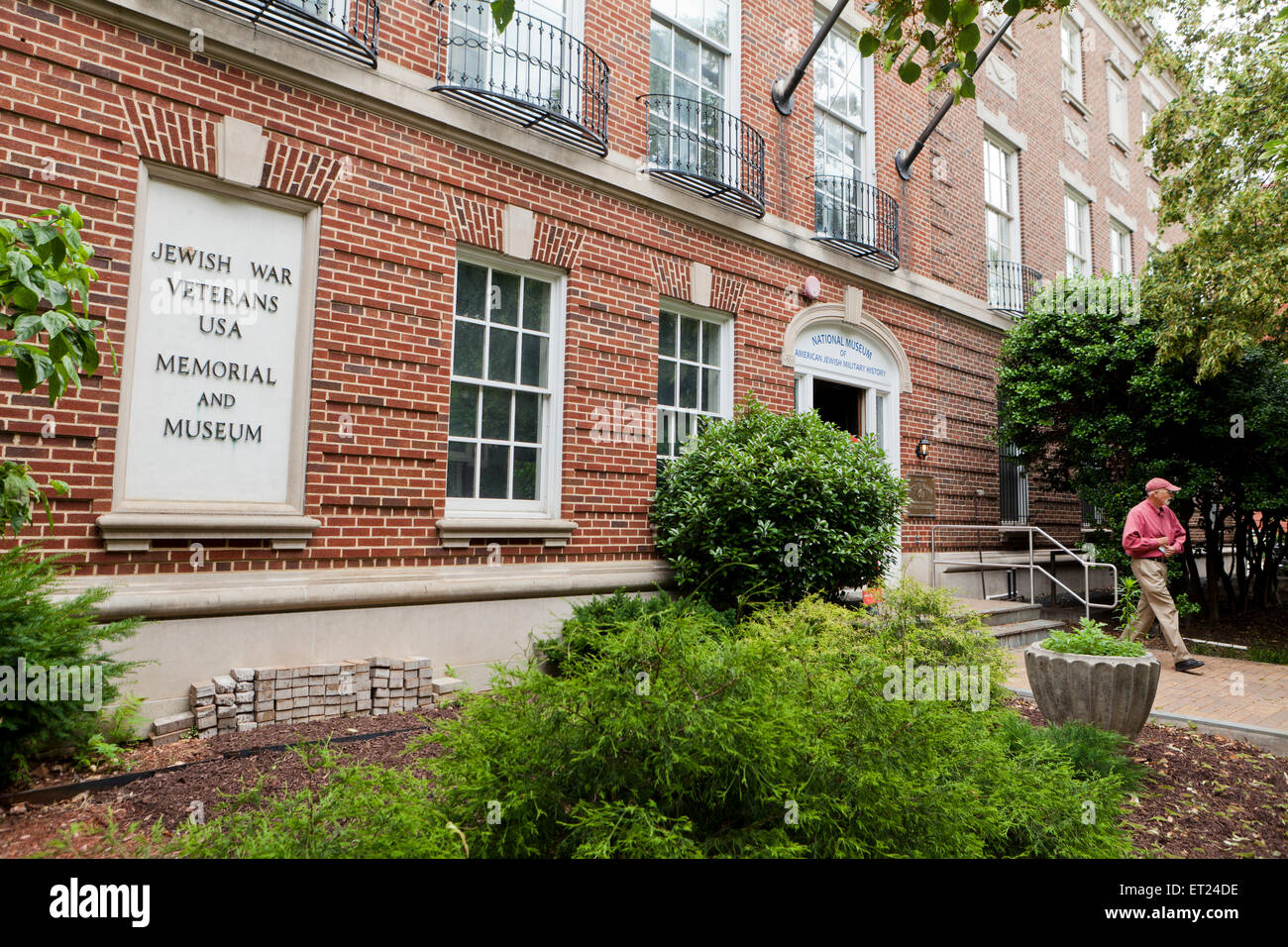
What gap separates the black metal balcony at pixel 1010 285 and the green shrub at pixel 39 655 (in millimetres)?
13714

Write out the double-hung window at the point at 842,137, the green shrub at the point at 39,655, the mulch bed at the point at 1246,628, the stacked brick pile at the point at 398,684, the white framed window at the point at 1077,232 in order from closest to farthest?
the green shrub at the point at 39,655, the stacked brick pile at the point at 398,684, the mulch bed at the point at 1246,628, the double-hung window at the point at 842,137, the white framed window at the point at 1077,232

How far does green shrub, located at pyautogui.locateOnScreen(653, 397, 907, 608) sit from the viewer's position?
7598 mm

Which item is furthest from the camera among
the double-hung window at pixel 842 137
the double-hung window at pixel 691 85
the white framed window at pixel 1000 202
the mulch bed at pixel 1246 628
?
the white framed window at pixel 1000 202

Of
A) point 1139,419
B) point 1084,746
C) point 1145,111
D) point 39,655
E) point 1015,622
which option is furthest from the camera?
point 1145,111

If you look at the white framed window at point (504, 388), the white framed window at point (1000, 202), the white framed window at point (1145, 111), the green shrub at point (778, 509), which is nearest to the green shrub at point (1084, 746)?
the green shrub at point (778, 509)

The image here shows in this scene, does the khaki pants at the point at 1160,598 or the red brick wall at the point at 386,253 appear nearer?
the red brick wall at the point at 386,253

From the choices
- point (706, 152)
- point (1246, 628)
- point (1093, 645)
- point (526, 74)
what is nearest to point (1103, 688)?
point (1093, 645)

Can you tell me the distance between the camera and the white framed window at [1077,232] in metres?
16.3

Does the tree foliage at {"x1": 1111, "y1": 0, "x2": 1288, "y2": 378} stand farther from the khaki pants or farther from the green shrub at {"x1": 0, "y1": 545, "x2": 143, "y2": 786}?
the green shrub at {"x1": 0, "y1": 545, "x2": 143, "y2": 786}

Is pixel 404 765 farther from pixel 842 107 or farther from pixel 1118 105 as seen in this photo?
pixel 1118 105

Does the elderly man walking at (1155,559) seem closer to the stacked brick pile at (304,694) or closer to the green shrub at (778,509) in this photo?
the green shrub at (778,509)

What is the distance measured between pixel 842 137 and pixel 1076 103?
849cm

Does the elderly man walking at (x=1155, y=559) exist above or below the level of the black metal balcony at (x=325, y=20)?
below

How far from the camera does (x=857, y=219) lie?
1138cm
